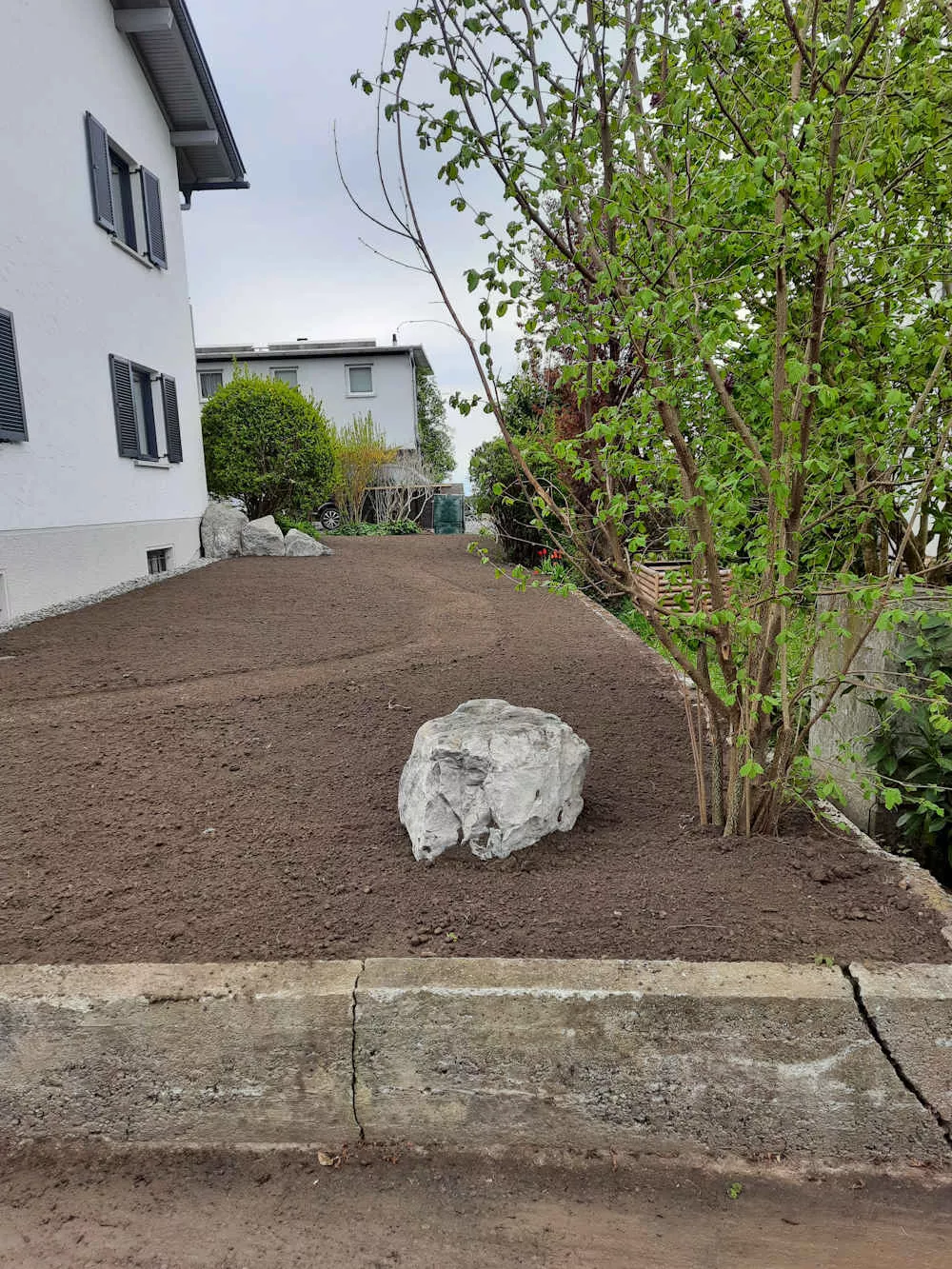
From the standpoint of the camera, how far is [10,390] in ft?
23.4

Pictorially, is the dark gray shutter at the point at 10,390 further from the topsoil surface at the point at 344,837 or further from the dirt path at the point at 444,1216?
the dirt path at the point at 444,1216

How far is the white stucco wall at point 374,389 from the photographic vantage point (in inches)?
1074

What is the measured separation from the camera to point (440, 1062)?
5.98ft

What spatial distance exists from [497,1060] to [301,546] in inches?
428

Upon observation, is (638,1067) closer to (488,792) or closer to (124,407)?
(488,792)

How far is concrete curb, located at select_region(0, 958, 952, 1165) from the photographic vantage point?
1.79m

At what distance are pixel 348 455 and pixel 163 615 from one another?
12.3 meters

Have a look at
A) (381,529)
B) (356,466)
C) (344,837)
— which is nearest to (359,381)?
(356,466)

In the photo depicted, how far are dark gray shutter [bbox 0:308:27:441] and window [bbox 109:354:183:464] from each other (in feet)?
6.53

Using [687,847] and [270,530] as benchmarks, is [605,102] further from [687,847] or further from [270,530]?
[270,530]

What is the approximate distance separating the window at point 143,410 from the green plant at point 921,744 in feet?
28.9

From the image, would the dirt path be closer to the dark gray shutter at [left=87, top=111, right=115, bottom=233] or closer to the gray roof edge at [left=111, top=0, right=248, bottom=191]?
the dark gray shutter at [left=87, top=111, right=115, bottom=233]

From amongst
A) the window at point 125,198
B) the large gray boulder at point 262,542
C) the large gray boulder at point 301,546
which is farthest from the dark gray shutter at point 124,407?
the large gray boulder at point 301,546

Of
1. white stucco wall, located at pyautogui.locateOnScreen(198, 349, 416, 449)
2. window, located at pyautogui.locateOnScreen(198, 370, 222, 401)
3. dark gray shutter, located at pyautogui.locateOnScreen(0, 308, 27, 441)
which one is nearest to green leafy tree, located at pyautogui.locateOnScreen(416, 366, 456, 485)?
white stucco wall, located at pyautogui.locateOnScreen(198, 349, 416, 449)
